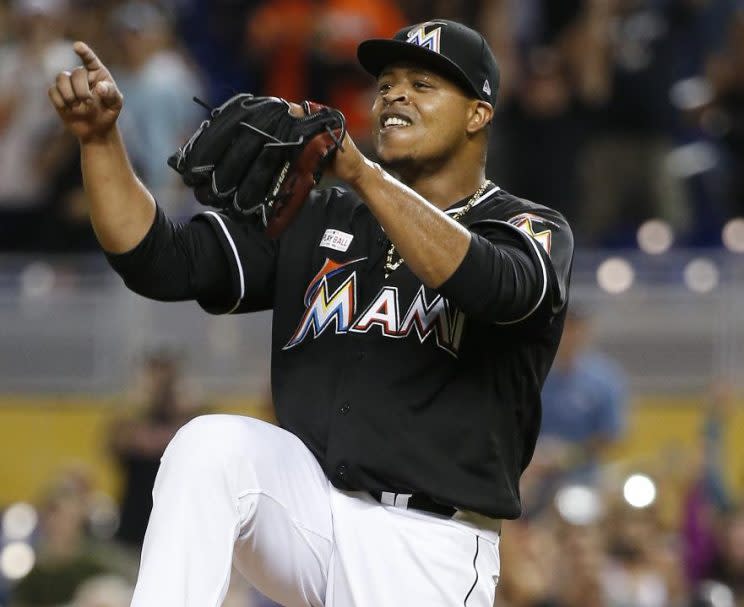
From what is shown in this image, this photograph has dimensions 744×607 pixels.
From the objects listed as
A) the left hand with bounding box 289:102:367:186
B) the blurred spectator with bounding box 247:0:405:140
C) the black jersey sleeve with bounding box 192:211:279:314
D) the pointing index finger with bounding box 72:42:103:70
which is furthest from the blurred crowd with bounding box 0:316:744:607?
the left hand with bounding box 289:102:367:186

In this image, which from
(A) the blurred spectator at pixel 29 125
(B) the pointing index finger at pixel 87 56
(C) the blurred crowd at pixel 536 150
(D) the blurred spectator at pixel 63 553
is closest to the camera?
(B) the pointing index finger at pixel 87 56

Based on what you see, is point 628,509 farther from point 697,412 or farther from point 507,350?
point 507,350

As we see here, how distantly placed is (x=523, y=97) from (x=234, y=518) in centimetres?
637

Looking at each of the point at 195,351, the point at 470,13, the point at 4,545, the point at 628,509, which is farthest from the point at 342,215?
the point at 470,13

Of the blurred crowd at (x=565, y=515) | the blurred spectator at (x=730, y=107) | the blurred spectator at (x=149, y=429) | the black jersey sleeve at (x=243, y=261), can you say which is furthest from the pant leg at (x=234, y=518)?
the blurred spectator at (x=730, y=107)

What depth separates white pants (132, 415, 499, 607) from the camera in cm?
319

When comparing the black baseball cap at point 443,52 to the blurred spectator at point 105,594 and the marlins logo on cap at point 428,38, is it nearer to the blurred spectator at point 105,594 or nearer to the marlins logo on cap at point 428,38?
the marlins logo on cap at point 428,38

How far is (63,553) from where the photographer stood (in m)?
7.10

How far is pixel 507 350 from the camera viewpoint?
3697 millimetres

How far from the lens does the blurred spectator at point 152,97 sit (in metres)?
9.29

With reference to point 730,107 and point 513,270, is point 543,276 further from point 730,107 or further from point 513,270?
point 730,107

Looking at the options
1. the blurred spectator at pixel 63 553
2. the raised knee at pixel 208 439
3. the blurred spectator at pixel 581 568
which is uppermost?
the raised knee at pixel 208 439

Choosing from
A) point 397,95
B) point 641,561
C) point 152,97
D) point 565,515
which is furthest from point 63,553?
point 397,95

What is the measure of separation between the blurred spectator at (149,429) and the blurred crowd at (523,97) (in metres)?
1.13
